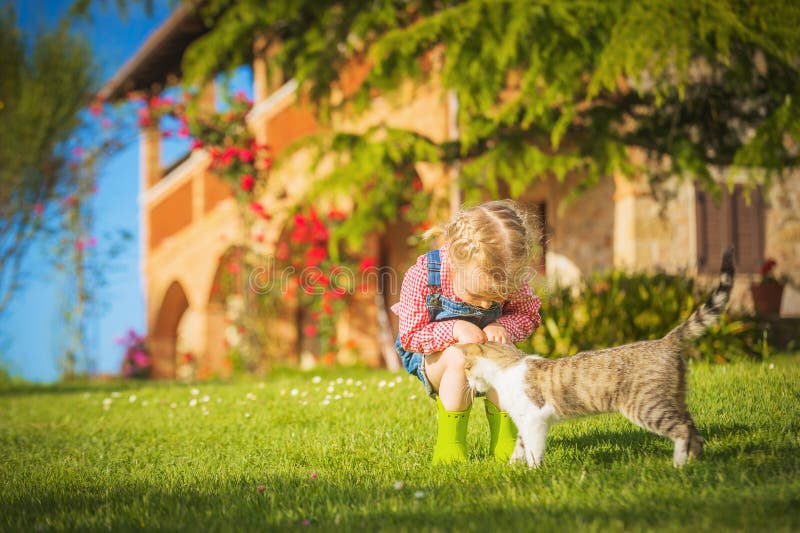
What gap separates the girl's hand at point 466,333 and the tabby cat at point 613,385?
6.3 inches

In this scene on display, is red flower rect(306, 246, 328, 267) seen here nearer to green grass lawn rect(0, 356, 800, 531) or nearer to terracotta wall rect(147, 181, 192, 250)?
green grass lawn rect(0, 356, 800, 531)

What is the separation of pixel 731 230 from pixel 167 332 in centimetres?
1276

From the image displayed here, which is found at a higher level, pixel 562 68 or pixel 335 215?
pixel 562 68

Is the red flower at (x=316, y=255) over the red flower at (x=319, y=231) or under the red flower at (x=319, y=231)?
under

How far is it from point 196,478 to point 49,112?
10.6 meters

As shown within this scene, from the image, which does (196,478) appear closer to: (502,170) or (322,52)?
(502,170)

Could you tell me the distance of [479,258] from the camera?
346cm

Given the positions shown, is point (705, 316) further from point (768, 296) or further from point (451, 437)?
point (768, 296)

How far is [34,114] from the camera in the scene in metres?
12.4

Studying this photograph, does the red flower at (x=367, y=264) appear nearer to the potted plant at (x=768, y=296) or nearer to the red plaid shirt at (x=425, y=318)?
the potted plant at (x=768, y=296)

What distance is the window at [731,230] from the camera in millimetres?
10773

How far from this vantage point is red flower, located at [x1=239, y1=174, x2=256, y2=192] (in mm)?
11427

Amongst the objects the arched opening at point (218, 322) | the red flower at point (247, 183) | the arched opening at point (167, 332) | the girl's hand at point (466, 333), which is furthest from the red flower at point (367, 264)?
the girl's hand at point (466, 333)

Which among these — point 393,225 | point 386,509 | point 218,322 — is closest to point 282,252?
point 393,225
